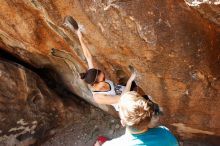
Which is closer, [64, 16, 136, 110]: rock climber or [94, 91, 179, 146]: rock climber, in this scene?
[94, 91, 179, 146]: rock climber

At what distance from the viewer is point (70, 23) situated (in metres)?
5.09

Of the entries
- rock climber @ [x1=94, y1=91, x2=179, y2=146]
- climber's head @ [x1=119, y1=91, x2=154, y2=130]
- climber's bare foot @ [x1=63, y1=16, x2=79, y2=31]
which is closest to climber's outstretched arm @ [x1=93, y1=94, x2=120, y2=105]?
climber's bare foot @ [x1=63, y1=16, x2=79, y2=31]

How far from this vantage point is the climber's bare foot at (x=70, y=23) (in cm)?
503

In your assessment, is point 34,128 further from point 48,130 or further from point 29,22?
point 29,22

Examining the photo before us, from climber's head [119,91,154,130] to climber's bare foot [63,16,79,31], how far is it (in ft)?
7.69

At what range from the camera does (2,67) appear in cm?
651

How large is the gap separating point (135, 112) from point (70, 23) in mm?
2541

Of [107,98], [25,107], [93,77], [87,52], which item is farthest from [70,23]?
[25,107]

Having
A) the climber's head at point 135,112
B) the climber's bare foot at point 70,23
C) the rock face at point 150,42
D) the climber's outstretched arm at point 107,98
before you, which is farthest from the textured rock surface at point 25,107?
the climber's head at point 135,112

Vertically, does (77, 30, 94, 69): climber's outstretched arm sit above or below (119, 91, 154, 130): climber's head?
above

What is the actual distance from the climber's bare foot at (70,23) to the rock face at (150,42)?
76 millimetres

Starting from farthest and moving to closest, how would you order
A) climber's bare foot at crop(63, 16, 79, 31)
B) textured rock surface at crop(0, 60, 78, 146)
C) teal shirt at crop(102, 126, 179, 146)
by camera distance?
textured rock surface at crop(0, 60, 78, 146) < climber's bare foot at crop(63, 16, 79, 31) < teal shirt at crop(102, 126, 179, 146)

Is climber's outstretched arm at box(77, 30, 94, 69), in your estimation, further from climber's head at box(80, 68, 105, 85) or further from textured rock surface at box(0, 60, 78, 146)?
textured rock surface at box(0, 60, 78, 146)

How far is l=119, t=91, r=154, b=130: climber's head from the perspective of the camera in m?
2.86
